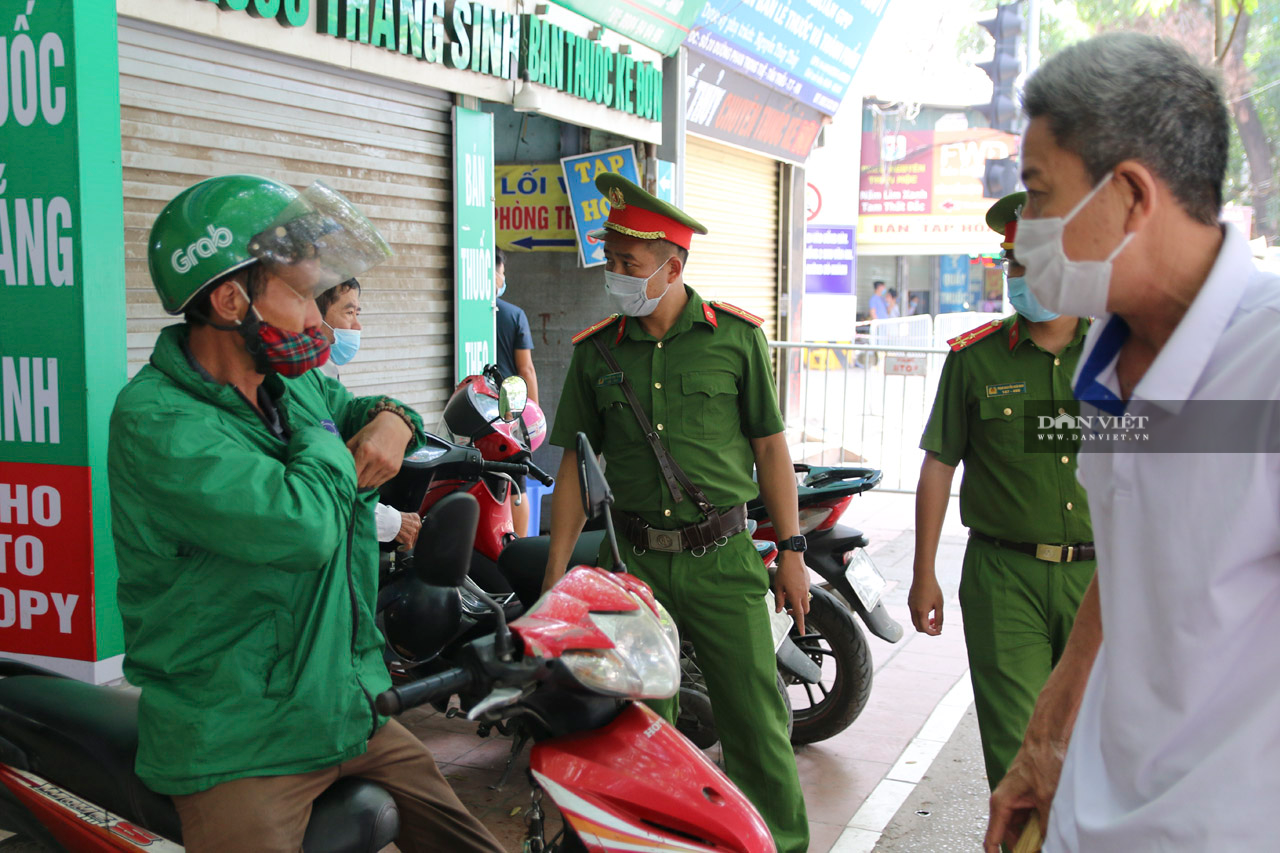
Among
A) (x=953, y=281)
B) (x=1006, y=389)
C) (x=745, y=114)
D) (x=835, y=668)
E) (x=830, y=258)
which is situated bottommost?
(x=835, y=668)

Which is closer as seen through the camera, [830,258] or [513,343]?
[513,343]

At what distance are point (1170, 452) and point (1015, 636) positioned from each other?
6.01 feet

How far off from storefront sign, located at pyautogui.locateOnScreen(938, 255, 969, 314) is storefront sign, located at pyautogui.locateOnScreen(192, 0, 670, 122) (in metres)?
27.8

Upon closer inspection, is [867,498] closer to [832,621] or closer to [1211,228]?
[832,621]

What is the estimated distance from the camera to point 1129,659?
5.07 ft

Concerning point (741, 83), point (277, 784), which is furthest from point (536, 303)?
point (277, 784)

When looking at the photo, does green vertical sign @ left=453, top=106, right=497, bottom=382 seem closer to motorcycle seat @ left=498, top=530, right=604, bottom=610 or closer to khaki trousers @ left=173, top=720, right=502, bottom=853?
motorcycle seat @ left=498, top=530, right=604, bottom=610

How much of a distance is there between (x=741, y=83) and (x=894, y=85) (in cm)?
2202

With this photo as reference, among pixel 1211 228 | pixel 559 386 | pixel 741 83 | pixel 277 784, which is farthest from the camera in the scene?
pixel 741 83

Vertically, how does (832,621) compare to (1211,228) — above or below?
below

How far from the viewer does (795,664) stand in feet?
13.5

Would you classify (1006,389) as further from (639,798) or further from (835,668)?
(639,798)

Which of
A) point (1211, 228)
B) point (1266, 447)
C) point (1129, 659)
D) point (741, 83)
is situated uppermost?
point (741, 83)

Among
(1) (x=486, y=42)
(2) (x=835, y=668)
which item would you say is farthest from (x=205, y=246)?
(1) (x=486, y=42)
